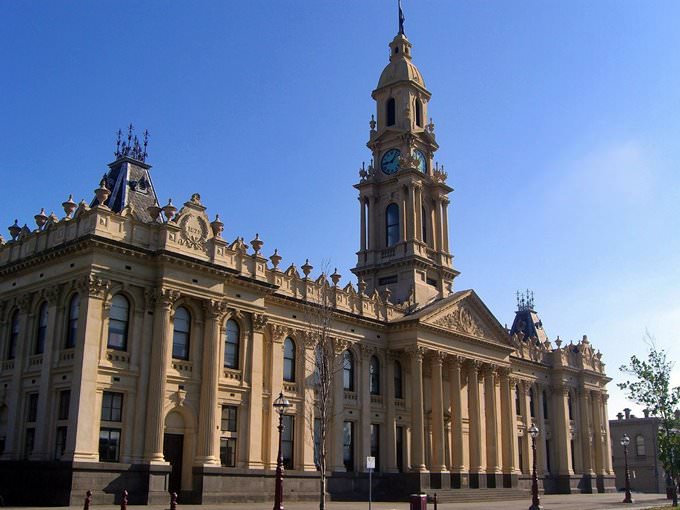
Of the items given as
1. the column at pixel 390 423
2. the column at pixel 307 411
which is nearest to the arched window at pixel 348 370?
the column at pixel 390 423

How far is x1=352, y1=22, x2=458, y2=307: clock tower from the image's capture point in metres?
59.0

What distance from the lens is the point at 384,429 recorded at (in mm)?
50562

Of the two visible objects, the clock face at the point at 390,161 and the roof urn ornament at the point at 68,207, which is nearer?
the roof urn ornament at the point at 68,207

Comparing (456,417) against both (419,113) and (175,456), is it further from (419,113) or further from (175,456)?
(419,113)

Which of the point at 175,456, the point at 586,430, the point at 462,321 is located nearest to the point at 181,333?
the point at 175,456

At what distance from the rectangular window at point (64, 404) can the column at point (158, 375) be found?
346cm

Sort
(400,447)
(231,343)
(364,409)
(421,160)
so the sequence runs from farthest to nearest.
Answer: (421,160) < (400,447) < (364,409) < (231,343)

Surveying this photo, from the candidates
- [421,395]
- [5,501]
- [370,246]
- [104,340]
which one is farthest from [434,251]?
[5,501]

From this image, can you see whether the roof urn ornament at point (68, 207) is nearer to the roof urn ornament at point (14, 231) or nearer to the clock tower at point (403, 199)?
the roof urn ornament at point (14, 231)

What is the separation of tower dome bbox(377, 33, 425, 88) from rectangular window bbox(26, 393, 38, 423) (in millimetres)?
40117

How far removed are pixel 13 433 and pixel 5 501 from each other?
10.5 ft

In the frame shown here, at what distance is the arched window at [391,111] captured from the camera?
64.2 metres

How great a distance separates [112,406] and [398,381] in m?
23.5

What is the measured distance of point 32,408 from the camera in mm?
35656
